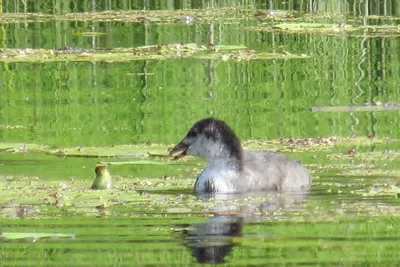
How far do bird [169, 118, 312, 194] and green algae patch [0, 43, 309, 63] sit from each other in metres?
7.49

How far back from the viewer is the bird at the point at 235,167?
10945mm

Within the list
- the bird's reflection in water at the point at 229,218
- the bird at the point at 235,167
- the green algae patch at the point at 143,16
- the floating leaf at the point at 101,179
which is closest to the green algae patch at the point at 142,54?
the green algae patch at the point at 143,16

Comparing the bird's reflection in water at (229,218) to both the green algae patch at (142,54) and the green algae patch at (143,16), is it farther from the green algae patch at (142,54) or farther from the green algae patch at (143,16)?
the green algae patch at (143,16)

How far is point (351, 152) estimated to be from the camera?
12.0 meters

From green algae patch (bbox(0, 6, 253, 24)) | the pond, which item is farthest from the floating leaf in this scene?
green algae patch (bbox(0, 6, 253, 24))

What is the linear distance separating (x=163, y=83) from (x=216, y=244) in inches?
356

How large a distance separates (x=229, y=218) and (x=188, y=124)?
4539mm

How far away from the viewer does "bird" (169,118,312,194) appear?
1095 cm

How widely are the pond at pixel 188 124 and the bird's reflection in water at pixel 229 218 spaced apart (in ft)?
0.05

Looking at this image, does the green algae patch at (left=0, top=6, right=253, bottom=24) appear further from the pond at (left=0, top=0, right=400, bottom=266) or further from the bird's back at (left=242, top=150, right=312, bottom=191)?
the bird's back at (left=242, top=150, right=312, bottom=191)

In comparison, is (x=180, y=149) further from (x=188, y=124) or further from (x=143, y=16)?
(x=143, y=16)

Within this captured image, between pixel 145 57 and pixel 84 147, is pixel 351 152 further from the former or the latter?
pixel 145 57

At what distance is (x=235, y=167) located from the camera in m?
11.1

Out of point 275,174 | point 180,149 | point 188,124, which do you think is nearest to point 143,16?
point 188,124
